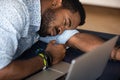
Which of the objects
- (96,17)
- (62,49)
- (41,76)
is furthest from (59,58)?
(96,17)

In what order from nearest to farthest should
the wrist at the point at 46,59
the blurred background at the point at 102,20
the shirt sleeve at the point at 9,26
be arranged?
the shirt sleeve at the point at 9,26
the wrist at the point at 46,59
the blurred background at the point at 102,20

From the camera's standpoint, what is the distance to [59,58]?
138cm

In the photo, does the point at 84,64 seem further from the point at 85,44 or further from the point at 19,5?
the point at 85,44

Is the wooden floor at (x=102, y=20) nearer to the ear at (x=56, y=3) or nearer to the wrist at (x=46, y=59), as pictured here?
the ear at (x=56, y=3)

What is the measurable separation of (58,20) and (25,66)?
1.11 feet

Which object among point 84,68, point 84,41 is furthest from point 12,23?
point 84,41

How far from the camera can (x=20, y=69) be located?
1.18 metres

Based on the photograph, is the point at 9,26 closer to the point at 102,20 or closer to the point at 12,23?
the point at 12,23

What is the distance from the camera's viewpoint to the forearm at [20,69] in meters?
1.13

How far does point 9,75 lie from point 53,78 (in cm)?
19

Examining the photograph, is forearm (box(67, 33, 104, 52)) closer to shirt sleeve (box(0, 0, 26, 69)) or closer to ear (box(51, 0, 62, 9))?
ear (box(51, 0, 62, 9))

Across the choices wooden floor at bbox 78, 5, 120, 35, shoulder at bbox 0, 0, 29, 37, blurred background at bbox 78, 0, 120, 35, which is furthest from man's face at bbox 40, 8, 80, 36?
wooden floor at bbox 78, 5, 120, 35

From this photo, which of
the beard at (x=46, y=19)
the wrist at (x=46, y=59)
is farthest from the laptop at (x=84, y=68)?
the beard at (x=46, y=19)

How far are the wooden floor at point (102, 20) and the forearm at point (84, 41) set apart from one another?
1021mm
